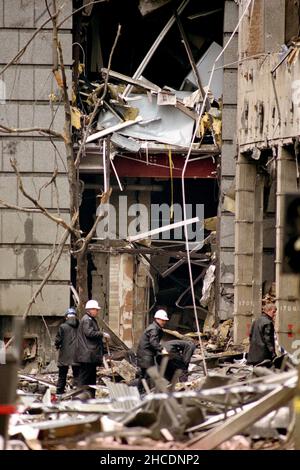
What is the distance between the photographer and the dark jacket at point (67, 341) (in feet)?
86.5

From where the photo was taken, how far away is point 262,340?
2523 cm

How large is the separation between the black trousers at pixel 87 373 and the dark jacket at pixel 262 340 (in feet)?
8.01

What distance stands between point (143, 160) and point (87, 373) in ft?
25.7

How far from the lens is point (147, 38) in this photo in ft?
112

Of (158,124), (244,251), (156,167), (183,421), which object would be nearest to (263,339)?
(244,251)

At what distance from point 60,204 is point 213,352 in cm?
408

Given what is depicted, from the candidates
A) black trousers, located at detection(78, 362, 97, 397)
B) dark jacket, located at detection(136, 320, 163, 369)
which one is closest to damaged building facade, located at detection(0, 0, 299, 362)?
black trousers, located at detection(78, 362, 97, 397)

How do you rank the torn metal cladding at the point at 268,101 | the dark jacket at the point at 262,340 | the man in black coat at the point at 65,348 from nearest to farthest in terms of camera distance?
the dark jacket at the point at 262,340 → the man in black coat at the point at 65,348 → the torn metal cladding at the point at 268,101

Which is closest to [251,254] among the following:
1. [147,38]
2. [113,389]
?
[147,38]

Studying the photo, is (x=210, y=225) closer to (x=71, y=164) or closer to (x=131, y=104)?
(x=131, y=104)

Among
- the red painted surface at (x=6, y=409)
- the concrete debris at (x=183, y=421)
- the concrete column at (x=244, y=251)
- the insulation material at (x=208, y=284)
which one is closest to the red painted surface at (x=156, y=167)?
the insulation material at (x=208, y=284)

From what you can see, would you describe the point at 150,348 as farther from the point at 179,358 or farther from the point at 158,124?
the point at 158,124

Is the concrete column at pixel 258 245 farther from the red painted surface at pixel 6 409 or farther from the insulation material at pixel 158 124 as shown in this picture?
the red painted surface at pixel 6 409

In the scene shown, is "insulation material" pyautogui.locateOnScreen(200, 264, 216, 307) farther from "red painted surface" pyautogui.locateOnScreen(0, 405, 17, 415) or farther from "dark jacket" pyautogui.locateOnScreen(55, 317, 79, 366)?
"red painted surface" pyautogui.locateOnScreen(0, 405, 17, 415)
